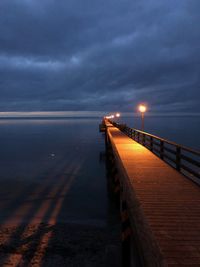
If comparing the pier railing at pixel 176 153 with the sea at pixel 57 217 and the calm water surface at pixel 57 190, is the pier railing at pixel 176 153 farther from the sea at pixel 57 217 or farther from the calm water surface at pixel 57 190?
the calm water surface at pixel 57 190

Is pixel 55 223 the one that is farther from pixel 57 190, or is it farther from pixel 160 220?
pixel 160 220

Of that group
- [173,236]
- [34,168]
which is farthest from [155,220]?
[34,168]

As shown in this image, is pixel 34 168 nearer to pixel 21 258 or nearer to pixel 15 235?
pixel 15 235

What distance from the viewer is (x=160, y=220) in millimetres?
5117

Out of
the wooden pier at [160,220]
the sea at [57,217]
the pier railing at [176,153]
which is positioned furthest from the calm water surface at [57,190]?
the wooden pier at [160,220]

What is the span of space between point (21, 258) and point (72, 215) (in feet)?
16.4

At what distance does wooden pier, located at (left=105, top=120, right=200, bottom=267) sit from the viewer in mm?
3672

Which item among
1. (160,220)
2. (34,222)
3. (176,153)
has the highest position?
(176,153)

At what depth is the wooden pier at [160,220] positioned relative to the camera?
367 centimetres

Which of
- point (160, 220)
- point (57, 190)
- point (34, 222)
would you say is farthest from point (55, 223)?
point (160, 220)

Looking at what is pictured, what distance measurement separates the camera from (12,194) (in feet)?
57.2

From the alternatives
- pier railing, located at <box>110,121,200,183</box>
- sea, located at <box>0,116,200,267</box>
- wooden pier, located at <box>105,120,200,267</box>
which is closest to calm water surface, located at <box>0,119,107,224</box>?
sea, located at <box>0,116,200,267</box>

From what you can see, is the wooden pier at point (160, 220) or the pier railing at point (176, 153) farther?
the pier railing at point (176, 153)

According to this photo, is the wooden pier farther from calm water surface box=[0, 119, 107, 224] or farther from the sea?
calm water surface box=[0, 119, 107, 224]
